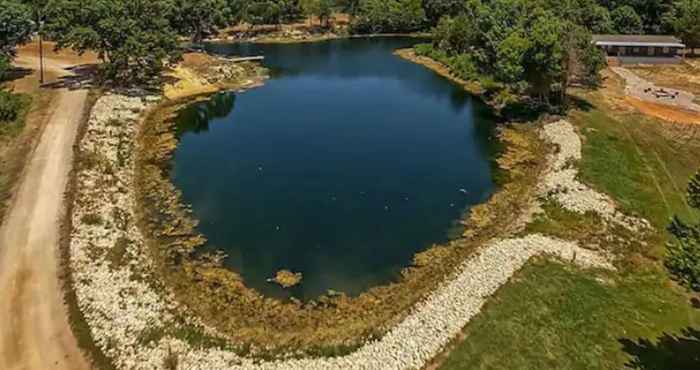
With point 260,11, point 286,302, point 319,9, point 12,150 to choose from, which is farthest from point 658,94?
point 260,11

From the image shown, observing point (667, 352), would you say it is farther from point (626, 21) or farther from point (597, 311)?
point (626, 21)

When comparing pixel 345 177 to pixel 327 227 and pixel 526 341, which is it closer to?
pixel 327 227

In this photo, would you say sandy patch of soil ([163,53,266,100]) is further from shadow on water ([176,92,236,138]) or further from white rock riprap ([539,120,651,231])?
white rock riprap ([539,120,651,231])

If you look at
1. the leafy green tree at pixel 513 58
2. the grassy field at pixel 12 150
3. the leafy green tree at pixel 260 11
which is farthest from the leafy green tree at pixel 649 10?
the grassy field at pixel 12 150

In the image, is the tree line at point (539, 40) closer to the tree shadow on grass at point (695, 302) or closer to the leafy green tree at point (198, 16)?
the tree shadow on grass at point (695, 302)

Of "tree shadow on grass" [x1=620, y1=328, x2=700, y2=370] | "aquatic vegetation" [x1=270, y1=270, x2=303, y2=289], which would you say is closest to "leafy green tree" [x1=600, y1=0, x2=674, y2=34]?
"tree shadow on grass" [x1=620, y1=328, x2=700, y2=370]

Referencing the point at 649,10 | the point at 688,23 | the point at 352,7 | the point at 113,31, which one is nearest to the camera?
the point at 113,31

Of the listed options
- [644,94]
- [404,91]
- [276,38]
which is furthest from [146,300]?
[276,38]
